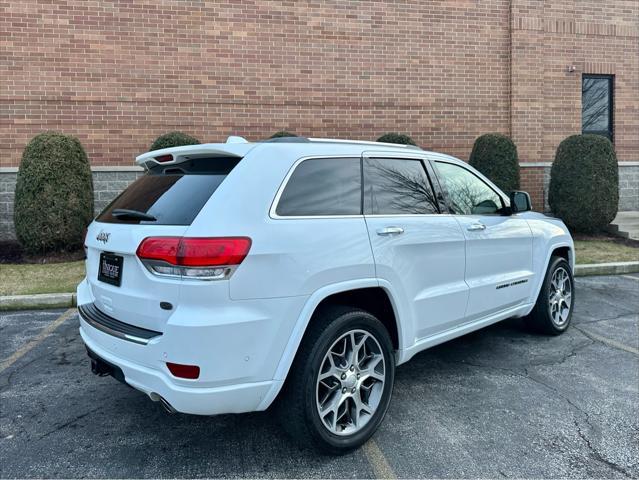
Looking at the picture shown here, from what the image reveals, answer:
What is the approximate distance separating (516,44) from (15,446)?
12.1 meters

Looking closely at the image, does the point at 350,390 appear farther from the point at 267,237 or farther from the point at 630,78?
the point at 630,78

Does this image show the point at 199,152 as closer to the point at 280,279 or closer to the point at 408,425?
the point at 280,279

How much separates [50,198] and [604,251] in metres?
9.65

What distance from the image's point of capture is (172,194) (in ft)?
9.48

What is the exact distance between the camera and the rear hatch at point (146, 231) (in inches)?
102

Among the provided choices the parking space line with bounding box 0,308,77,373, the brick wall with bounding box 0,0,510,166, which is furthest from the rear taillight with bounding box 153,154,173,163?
the brick wall with bounding box 0,0,510,166

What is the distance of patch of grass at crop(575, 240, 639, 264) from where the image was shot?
8.77 m

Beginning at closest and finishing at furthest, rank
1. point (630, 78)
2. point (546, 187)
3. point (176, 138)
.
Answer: point (176, 138)
point (546, 187)
point (630, 78)

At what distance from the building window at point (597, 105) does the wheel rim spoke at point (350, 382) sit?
477 inches

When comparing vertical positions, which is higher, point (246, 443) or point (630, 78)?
point (630, 78)

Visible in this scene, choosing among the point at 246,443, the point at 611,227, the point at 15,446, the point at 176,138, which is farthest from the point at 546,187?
the point at 15,446

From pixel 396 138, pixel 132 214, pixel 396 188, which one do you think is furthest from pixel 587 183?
pixel 132 214

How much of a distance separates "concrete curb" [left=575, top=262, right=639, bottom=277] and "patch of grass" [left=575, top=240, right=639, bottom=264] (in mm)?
223

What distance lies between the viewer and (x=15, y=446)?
304 cm
